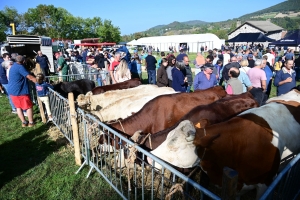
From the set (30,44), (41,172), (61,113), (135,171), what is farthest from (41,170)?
(30,44)

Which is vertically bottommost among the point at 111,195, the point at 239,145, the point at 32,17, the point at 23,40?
the point at 111,195

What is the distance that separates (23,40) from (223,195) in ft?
55.5

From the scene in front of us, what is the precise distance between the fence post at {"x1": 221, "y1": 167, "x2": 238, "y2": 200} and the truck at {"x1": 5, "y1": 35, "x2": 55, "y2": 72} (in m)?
14.1

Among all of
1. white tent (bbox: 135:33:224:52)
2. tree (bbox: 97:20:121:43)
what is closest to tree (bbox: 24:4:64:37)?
tree (bbox: 97:20:121:43)

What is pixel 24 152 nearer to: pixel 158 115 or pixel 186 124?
pixel 158 115

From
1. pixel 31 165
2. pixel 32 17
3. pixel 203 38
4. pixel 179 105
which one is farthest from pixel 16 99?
pixel 32 17

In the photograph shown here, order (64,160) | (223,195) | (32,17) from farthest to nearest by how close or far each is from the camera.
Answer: (32,17), (64,160), (223,195)

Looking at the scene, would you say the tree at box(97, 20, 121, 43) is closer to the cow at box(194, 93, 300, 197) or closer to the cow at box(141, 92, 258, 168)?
the cow at box(141, 92, 258, 168)

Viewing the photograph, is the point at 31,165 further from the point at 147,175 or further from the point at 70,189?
the point at 147,175

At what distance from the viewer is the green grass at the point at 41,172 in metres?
3.96

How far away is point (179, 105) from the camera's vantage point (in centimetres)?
487

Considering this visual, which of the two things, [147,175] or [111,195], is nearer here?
[111,195]

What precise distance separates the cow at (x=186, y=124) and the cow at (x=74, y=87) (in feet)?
17.6

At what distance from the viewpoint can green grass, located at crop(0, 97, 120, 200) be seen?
396 centimetres
